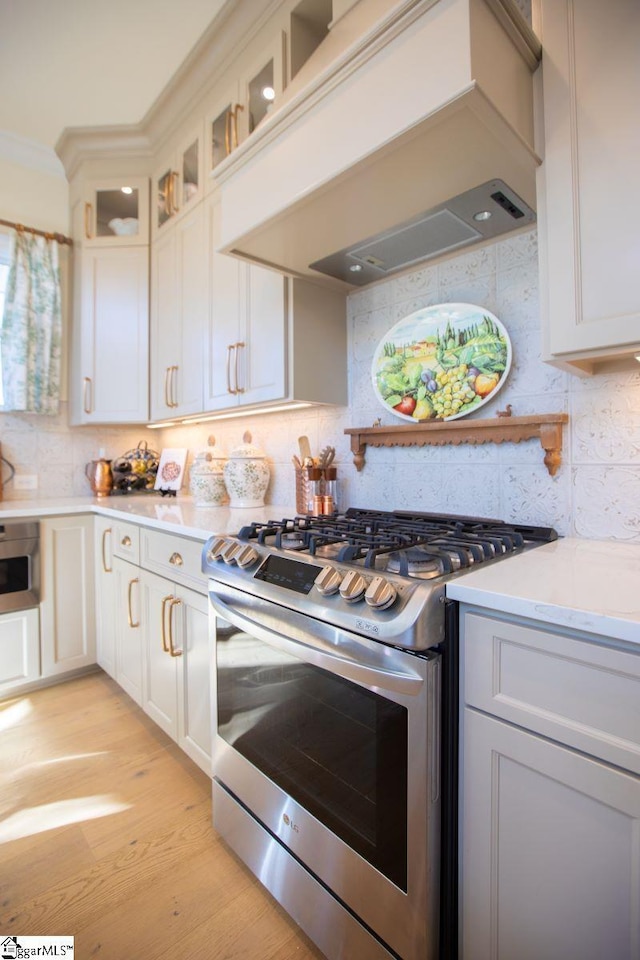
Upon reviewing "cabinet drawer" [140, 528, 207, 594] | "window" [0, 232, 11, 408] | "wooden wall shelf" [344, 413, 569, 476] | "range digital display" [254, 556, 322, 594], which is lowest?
"cabinet drawer" [140, 528, 207, 594]

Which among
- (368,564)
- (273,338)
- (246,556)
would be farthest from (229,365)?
(368,564)

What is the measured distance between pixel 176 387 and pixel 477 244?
61.4 inches

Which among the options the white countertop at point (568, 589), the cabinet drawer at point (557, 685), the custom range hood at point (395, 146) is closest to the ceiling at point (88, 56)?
the custom range hood at point (395, 146)

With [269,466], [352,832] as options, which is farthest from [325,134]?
[352,832]

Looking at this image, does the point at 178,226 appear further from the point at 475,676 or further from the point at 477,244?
the point at 475,676

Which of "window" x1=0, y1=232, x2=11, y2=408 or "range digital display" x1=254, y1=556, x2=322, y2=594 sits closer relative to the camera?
"range digital display" x1=254, y1=556, x2=322, y2=594

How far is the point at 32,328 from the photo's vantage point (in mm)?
2625

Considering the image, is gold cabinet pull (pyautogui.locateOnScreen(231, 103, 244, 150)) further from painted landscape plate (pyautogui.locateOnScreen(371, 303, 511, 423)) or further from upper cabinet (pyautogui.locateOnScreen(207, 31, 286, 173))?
painted landscape plate (pyautogui.locateOnScreen(371, 303, 511, 423))

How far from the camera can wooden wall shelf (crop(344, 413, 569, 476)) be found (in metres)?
1.28

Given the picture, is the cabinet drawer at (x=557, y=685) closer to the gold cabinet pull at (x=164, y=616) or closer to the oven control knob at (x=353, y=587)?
the oven control knob at (x=353, y=587)

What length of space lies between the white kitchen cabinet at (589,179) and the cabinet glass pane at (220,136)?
1.40m

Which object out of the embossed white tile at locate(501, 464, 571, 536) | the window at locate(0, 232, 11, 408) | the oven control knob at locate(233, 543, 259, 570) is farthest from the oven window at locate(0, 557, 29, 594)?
the embossed white tile at locate(501, 464, 571, 536)

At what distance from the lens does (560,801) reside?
0.73 m

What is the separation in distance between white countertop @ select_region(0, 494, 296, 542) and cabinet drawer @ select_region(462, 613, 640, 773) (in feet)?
2.89
